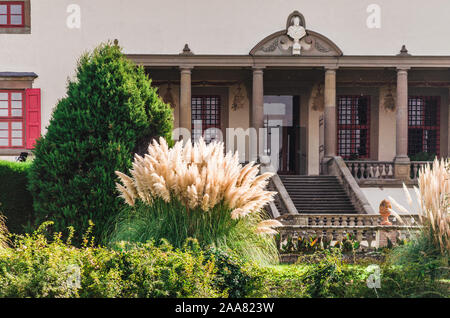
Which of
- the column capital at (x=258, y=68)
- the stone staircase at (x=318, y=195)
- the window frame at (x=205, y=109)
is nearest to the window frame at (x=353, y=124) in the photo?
the stone staircase at (x=318, y=195)

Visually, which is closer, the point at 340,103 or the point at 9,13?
the point at 9,13

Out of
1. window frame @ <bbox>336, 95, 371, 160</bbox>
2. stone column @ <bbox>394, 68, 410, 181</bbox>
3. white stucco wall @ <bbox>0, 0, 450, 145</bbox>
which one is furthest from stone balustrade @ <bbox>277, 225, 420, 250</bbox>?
window frame @ <bbox>336, 95, 371, 160</bbox>

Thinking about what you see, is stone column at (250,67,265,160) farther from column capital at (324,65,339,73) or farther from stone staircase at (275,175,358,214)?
column capital at (324,65,339,73)

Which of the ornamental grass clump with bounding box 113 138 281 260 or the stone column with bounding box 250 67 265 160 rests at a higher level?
the stone column with bounding box 250 67 265 160

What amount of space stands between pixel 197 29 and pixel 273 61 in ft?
8.70

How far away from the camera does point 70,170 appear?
8.48 m

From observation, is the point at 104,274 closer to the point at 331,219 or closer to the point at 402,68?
the point at 331,219

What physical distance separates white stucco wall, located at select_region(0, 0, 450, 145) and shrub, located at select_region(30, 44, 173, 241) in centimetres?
815

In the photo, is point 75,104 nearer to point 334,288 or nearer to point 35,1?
point 334,288

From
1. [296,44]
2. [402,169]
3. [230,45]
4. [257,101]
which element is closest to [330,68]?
[296,44]

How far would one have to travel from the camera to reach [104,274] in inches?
206

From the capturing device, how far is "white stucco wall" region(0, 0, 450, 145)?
16953mm
